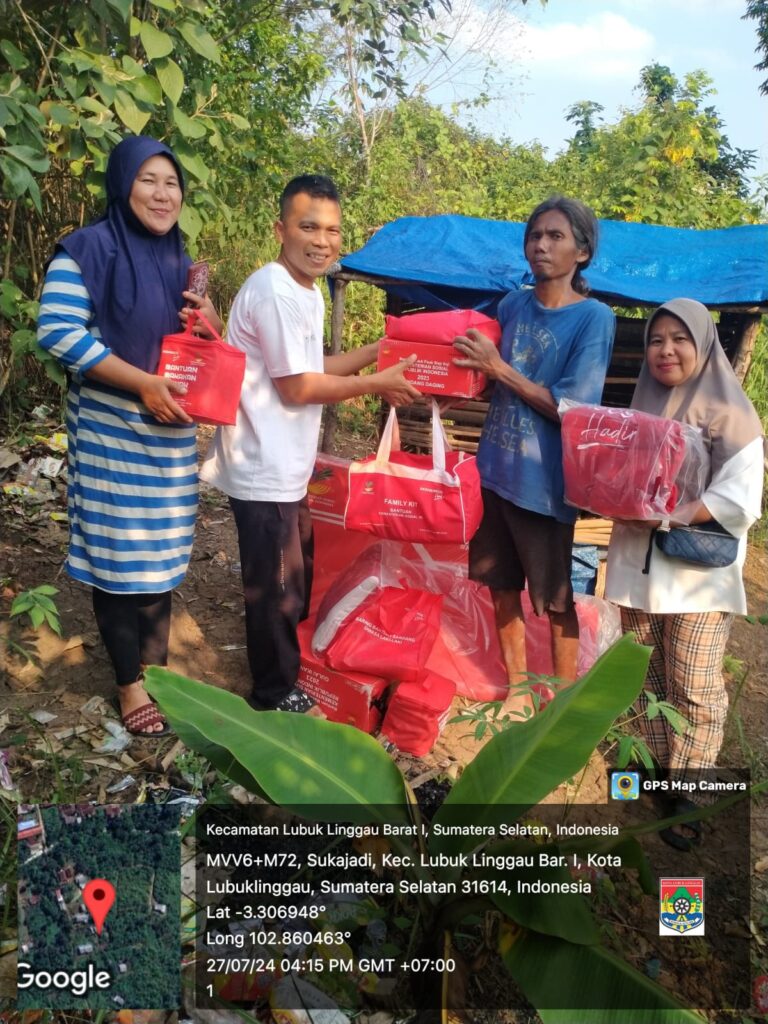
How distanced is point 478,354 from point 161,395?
38.8 inches

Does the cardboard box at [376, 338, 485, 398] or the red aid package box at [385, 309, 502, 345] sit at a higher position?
the red aid package box at [385, 309, 502, 345]

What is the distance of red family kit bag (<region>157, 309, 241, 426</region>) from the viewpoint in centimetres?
222

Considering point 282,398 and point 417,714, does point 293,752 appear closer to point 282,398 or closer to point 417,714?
point 417,714

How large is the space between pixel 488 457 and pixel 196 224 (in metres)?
1.82

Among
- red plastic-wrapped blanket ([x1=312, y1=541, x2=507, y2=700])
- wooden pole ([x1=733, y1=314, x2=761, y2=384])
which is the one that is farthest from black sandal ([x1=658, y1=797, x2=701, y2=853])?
wooden pole ([x1=733, y1=314, x2=761, y2=384])

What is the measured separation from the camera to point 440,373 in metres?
2.41

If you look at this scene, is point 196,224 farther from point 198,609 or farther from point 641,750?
point 641,750

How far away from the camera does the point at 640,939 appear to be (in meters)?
1.94

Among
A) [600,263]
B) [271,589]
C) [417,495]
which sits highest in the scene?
[600,263]

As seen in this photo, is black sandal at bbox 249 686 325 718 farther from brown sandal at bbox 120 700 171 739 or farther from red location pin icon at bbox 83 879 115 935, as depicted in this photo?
red location pin icon at bbox 83 879 115 935

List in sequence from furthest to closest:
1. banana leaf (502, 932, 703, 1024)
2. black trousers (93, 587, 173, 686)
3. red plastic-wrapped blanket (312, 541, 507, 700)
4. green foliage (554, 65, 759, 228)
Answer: green foliage (554, 65, 759, 228) < red plastic-wrapped blanket (312, 541, 507, 700) < black trousers (93, 587, 173, 686) < banana leaf (502, 932, 703, 1024)

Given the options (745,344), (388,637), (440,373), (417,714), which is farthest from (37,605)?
(745,344)

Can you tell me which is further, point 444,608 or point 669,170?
point 669,170

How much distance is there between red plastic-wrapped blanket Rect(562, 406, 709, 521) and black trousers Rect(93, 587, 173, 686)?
1.48 meters
